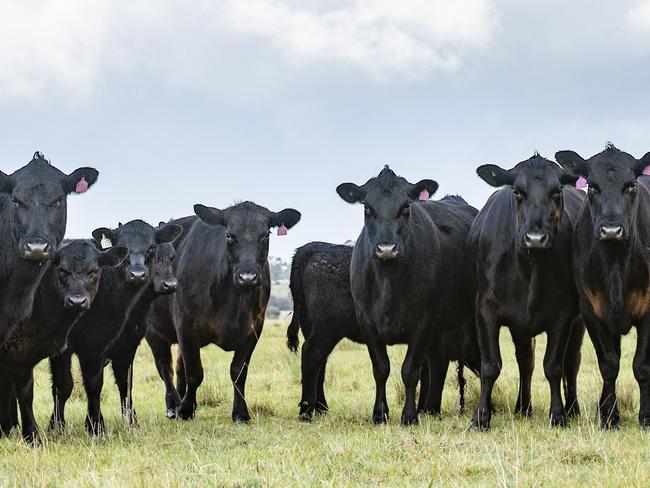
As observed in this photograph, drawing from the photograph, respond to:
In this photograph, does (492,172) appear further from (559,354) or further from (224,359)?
(224,359)

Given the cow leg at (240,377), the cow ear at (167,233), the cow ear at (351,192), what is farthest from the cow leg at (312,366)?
the cow ear at (167,233)

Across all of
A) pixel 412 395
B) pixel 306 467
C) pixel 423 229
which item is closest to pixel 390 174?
pixel 423 229

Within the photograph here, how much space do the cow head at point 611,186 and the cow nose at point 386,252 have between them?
1.74 metres

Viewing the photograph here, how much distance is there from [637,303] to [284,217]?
13.5ft

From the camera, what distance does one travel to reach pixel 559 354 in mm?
8352

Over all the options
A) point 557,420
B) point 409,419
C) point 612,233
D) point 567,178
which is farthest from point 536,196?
point 409,419

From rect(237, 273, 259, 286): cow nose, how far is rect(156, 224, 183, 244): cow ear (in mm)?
1084

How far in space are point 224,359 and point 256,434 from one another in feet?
33.0

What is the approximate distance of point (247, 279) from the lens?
927 cm

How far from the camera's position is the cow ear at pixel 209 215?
10148 mm

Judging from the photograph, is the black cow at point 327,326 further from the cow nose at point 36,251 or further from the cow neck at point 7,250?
the cow nose at point 36,251

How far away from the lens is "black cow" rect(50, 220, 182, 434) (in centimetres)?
830

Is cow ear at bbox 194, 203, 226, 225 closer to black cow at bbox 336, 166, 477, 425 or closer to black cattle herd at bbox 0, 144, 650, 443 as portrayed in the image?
black cattle herd at bbox 0, 144, 650, 443

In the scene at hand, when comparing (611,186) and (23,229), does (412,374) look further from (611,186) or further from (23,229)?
(23,229)
